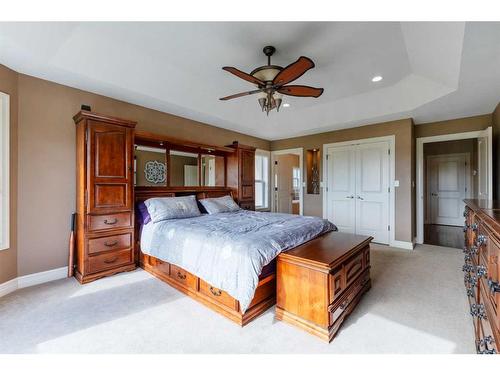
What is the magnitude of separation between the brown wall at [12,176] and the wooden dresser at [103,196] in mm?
554

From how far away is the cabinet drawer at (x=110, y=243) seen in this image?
2.77m

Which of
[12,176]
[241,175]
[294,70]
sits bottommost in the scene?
[12,176]

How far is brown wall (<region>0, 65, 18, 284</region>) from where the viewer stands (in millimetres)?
2459

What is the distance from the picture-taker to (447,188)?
22.1 ft

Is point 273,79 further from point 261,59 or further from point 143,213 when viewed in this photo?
point 143,213

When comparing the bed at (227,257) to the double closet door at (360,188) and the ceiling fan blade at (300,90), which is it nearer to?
the ceiling fan blade at (300,90)

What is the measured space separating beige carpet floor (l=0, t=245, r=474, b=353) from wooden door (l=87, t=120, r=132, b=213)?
95 cm

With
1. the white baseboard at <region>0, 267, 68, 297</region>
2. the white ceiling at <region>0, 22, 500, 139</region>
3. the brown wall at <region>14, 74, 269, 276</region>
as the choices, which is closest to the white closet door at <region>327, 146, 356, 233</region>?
the white ceiling at <region>0, 22, 500, 139</region>

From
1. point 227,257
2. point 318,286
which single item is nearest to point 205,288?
point 227,257

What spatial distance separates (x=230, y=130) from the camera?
5164 millimetres

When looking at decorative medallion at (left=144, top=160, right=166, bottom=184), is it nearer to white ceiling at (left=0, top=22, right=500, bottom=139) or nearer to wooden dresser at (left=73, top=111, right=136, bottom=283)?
wooden dresser at (left=73, top=111, right=136, bottom=283)

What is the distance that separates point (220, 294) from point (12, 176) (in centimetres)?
259

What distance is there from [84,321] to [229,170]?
3268 millimetres
